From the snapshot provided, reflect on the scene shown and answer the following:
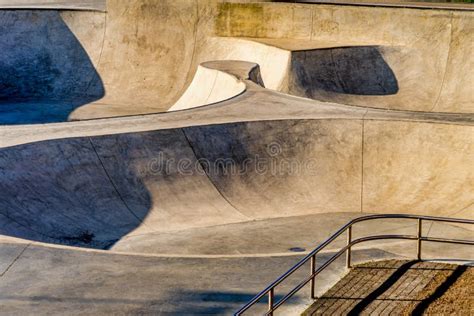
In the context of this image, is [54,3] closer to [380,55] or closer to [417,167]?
[380,55]

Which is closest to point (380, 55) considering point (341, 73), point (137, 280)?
point (341, 73)

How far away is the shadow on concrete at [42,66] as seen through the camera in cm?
2925

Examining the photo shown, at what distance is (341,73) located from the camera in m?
25.4

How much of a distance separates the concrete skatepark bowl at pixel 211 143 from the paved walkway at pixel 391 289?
0.30 m

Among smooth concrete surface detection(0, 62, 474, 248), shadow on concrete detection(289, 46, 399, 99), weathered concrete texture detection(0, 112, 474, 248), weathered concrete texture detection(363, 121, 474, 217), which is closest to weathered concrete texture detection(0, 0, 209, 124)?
shadow on concrete detection(289, 46, 399, 99)

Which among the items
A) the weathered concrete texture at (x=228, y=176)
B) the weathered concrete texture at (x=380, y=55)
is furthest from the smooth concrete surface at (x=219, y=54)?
the weathered concrete texture at (x=228, y=176)

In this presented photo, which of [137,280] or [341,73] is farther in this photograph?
[341,73]

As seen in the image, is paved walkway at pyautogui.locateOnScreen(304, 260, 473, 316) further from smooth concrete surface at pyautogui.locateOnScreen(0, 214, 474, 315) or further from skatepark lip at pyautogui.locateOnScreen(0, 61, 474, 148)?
skatepark lip at pyautogui.locateOnScreen(0, 61, 474, 148)

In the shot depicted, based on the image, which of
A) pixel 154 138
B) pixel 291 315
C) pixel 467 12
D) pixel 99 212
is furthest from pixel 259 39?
pixel 291 315

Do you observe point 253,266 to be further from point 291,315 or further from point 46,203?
point 46,203

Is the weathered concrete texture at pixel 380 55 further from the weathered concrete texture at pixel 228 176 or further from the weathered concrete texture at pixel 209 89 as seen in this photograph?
the weathered concrete texture at pixel 228 176

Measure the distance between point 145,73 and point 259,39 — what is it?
4.18 metres

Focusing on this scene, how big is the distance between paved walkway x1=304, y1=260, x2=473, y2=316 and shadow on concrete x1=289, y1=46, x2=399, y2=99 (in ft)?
42.8

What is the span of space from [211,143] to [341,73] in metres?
8.48
